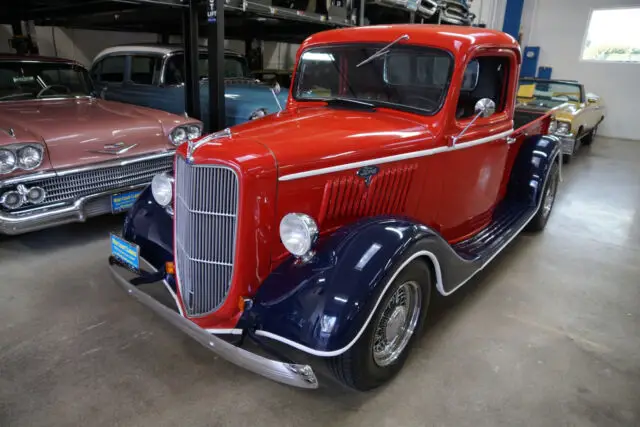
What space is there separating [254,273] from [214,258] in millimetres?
205

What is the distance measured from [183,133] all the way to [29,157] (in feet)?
4.51

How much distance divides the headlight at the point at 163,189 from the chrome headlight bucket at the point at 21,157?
143 centimetres

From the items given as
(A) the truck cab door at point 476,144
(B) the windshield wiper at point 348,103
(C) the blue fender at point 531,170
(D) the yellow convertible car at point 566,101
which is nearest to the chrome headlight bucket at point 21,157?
(B) the windshield wiper at point 348,103

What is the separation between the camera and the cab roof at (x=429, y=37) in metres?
2.77

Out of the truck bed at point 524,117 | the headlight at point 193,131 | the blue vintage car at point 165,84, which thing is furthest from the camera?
the blue vintage car at point 165,84

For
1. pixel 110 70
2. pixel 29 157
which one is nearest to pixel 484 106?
pixel 29 157

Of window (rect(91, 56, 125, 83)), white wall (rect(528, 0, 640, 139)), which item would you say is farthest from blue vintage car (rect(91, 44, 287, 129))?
white wall (rect(528, 0, 640, 139))

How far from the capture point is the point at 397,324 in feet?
7.86

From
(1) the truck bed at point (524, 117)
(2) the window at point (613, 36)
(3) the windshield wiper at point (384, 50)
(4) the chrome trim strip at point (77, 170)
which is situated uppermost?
(2) the window at point (613, 36)

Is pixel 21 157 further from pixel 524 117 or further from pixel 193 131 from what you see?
pixel 524 117

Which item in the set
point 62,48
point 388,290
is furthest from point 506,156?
point 62,48

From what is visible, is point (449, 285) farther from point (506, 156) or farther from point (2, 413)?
point (2, 413)

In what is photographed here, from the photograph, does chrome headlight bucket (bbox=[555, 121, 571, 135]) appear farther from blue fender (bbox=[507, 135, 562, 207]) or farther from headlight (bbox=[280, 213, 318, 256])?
headlight (bbox=[280, 213, 318, 256])

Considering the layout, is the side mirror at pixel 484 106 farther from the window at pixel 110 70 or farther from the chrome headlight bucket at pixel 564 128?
the chrome headlight bucket at pixel 564 128
